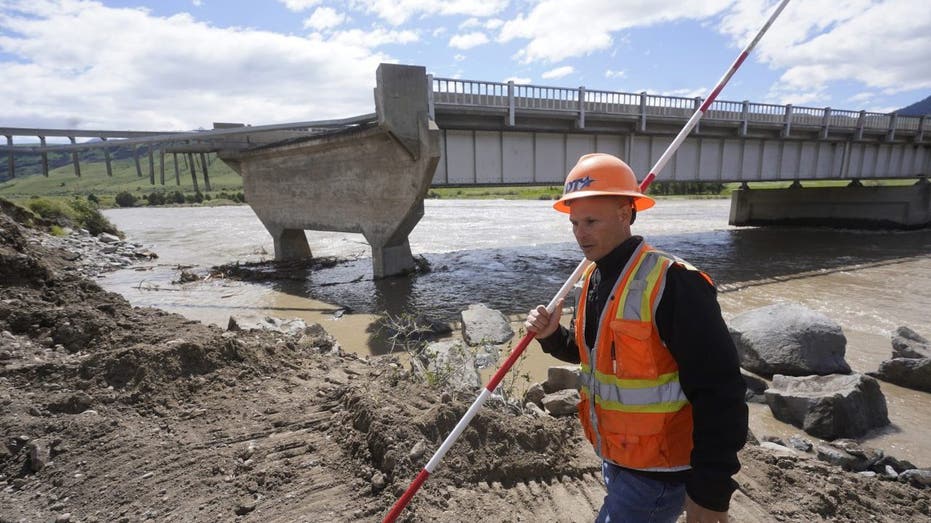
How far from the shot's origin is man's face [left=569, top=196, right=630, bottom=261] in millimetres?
1940

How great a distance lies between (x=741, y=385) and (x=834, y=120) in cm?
2885

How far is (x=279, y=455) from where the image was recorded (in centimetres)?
351

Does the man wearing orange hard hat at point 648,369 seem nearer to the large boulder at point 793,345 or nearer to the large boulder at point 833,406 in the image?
the large boulder at point 833,406

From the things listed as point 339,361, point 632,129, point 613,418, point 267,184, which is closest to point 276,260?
point 267,184

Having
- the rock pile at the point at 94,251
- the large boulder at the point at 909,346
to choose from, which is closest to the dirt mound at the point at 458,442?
the large boulder at the point at 909,346

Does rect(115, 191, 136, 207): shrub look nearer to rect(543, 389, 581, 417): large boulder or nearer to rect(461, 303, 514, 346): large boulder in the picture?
rect(461, 303, 514, 346): large boulder

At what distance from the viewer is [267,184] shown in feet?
55.8

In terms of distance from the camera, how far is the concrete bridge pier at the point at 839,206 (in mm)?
27891

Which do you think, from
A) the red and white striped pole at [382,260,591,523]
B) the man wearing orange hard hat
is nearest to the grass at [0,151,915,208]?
the red and white striped pole at [382,260,591,523]

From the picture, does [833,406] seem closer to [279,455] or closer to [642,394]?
[642,394]

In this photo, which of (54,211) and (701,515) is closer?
(701,515)

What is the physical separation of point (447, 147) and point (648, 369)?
14559 mm

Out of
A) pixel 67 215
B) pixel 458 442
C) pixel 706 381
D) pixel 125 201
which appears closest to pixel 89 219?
pixel 67 215

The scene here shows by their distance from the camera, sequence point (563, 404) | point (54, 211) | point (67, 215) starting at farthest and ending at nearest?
point (67, 215) → point (54, 211) → point (563, 404)
